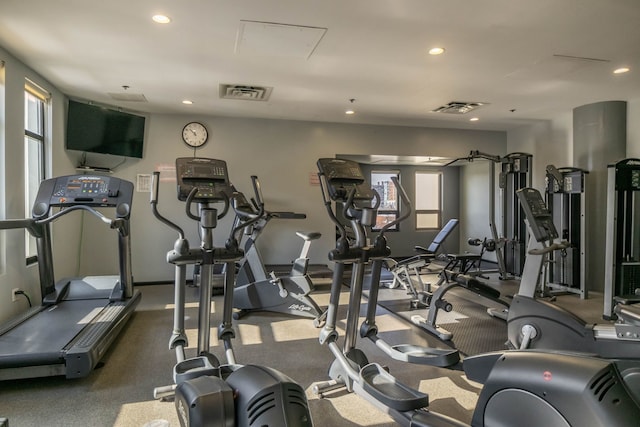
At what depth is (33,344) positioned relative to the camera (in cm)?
270

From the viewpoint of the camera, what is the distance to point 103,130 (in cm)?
533

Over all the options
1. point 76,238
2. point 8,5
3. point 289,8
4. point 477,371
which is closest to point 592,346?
point 477,371

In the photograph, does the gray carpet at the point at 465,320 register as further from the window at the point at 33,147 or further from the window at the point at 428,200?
the window at the point at 33,147

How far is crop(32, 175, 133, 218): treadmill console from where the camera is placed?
364 centimetres

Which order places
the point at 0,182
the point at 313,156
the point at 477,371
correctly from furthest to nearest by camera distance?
the point at 313,156 < the point at 0,182 < the point at 477,371

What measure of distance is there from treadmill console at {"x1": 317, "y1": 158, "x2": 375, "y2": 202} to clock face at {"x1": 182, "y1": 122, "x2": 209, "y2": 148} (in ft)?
13.1

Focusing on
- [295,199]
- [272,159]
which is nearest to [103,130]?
[272,159]

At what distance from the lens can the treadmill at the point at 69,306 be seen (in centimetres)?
254

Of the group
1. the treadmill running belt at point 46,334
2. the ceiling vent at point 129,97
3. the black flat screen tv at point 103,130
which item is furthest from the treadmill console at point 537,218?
the black flat screen tv at point 103,130

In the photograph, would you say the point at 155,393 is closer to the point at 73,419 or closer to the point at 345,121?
the point at 73,419

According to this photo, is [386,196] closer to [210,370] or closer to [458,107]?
[458,107]

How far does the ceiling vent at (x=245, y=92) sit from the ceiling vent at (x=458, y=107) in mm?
2549

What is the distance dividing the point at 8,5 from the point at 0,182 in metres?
1.67

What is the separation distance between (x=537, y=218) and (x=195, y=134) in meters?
4.89
